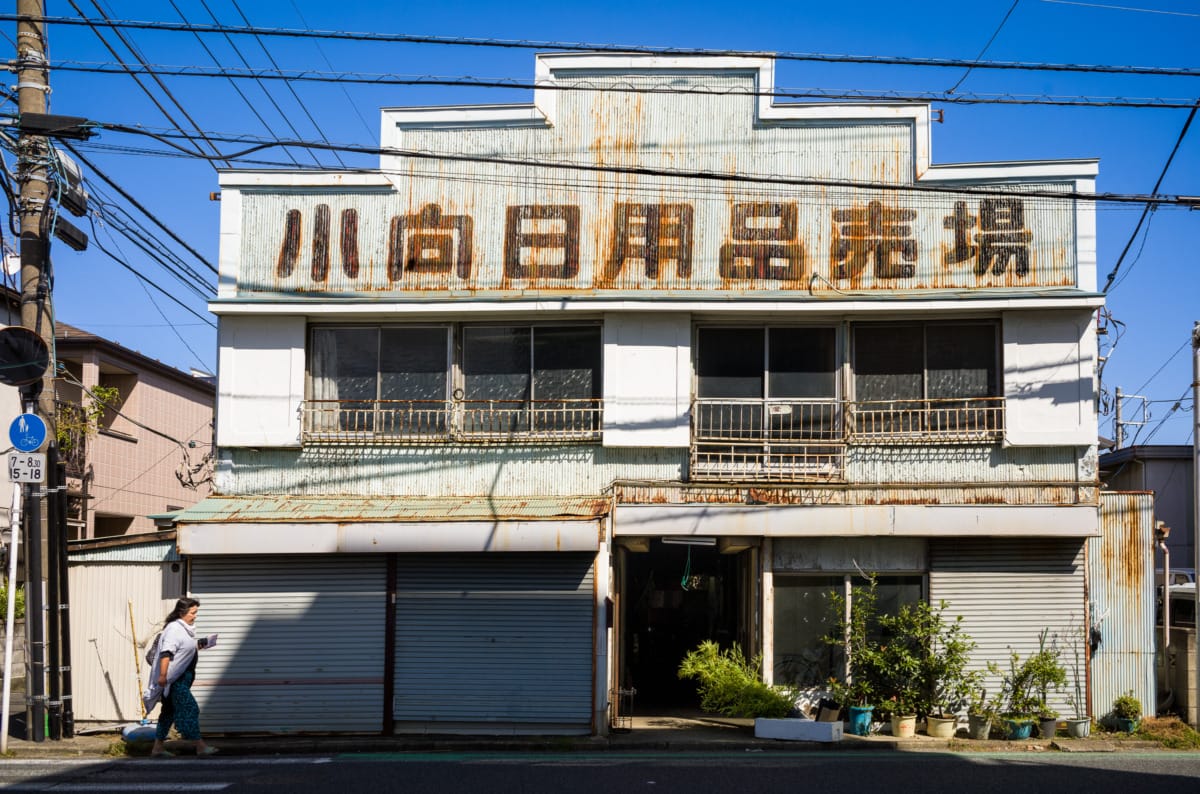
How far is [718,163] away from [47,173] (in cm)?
867

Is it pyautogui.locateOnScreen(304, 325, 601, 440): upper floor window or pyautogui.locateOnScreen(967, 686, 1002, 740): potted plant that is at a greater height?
pyautogui.locateOnScreen(304, 325, 601, 440): upper floor window

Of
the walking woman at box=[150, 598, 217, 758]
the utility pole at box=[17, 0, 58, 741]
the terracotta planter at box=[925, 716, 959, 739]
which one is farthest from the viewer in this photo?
the terracotta planter at box=[925, 716, 959, 739]

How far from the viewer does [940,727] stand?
14.9 metres

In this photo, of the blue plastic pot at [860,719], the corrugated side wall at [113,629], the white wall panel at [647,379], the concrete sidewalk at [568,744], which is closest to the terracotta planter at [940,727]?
the concrete sidewalk at [568,744]

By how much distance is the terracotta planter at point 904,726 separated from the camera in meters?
14.9

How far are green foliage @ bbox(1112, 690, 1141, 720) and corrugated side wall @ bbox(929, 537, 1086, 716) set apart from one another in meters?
0.78

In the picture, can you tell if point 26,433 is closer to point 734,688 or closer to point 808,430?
point 734,688

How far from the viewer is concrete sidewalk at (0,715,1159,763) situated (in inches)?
542

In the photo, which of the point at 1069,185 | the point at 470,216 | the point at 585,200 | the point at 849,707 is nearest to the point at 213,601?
the point at 470,216

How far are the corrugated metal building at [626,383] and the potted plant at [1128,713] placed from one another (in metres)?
1.09

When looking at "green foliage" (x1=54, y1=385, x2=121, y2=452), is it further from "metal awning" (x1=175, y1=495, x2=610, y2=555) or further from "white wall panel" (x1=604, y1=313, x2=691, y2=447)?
"white wall panel" (x1=604, y1=313, x2=691, y2=447)

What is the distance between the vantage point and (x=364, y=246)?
16.6 meters

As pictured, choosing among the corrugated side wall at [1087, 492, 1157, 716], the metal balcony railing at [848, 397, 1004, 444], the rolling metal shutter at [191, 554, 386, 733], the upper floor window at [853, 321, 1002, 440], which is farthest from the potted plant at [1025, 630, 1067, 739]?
the rolling metal shutter at [191, 554, 386, 733]

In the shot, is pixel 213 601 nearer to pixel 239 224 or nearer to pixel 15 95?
pixel 239 224
